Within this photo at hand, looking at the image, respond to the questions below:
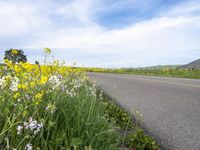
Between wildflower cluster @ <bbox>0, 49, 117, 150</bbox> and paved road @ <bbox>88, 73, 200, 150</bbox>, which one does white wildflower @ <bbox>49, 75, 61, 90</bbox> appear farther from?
paved road @ <bbox>88, 73, 200, 150</bbox>

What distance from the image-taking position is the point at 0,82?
130 inches

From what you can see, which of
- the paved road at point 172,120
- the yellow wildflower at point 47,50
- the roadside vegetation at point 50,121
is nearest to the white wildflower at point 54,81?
the roadside vegetation at point 50,121

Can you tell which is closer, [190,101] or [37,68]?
[37,68]

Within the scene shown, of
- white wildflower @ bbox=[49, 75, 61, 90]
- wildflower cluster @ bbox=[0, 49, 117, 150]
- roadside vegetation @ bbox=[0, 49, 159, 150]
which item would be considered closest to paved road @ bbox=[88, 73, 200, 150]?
roadside vegetation @ bbox=[0, 49, 159, 150]

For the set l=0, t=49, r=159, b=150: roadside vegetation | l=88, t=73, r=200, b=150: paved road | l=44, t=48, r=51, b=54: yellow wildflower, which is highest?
l=44, t=48, r=51, b=54: yellow wildflower

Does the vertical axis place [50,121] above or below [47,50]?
below

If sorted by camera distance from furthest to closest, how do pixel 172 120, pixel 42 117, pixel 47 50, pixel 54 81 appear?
1. pixel 172 120
2. pixel 47 50
3. pixel 54 81
4. pixel 42 117

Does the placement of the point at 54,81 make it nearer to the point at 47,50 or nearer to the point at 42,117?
the point at 42,117

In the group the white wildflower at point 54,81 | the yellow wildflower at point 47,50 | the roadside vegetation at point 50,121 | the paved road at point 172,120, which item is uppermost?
the yellow wildflower at point 47,50

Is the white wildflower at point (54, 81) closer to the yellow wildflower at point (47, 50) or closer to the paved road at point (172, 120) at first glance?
the yellow wildflower at point (47, 50)

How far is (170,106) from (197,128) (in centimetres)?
223

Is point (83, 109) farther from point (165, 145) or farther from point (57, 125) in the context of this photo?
point (165, 145)

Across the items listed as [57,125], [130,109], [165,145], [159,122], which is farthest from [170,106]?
[57,125]

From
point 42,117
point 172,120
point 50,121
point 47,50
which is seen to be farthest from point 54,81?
point 172,120
